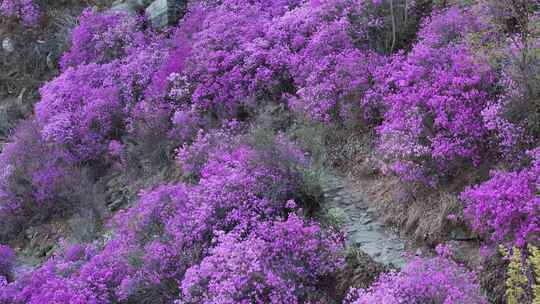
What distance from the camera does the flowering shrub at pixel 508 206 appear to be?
6156 millimetres

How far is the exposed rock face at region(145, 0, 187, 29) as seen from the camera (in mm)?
17188

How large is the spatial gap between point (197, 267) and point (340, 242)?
1949 mm

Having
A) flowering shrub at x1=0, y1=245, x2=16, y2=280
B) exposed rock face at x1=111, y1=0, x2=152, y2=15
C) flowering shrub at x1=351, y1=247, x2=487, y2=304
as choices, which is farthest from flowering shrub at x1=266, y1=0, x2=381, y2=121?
exposed rock face at x1=111, y1=0, x2=152, y2=15

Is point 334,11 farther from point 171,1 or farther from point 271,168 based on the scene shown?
point 171,1

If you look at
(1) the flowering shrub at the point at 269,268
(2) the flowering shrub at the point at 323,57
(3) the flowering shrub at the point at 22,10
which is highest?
(3) the flowering shrub at the point at 22,10

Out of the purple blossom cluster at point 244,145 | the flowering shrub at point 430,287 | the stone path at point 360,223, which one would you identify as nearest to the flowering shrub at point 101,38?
the purple blossom cluster at point 244,145

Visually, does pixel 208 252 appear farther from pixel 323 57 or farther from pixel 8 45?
pixel 8 45

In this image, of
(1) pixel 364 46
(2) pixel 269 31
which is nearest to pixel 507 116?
(1) pixel 364 46

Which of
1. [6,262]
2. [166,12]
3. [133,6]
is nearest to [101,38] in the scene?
[133,6]

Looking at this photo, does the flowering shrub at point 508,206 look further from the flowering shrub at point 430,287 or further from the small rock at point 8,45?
the small rock at point 8,45

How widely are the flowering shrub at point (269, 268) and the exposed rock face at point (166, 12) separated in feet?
35.4

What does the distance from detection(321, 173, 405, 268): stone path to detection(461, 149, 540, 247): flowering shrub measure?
1.10 m

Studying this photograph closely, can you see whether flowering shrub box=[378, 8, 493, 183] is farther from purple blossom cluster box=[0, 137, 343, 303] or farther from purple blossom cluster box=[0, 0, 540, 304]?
purple blossom cluster box=[0, 137, 343, 303]

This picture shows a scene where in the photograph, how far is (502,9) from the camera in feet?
27.8
